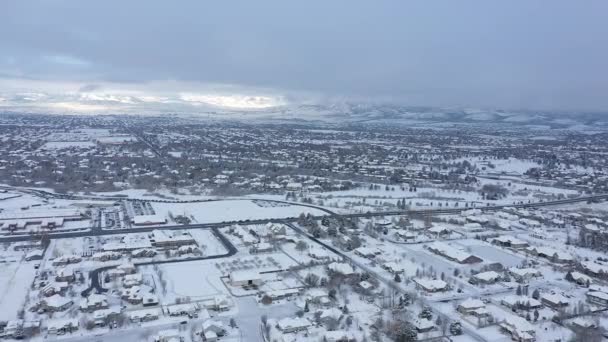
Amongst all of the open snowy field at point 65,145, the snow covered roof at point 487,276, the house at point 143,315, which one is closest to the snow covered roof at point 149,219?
the house at point 143,315

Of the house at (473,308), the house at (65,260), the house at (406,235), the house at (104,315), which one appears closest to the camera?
the house at (104,315)

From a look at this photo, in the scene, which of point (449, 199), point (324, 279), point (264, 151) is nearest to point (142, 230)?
point (324, 279)

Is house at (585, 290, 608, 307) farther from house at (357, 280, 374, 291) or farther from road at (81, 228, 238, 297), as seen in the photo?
road at (81, 228, 238, 297)

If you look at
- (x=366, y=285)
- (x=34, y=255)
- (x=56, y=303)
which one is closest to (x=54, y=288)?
(x=56, y=303)

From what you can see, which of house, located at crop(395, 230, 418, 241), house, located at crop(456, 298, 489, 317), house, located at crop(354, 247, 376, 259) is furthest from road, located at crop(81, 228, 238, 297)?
house, located at crop(456, 298, 489, 317)

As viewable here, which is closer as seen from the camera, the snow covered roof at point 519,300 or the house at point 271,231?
the snow covered roof at point 519,300

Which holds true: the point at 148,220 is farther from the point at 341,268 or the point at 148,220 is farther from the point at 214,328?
the point at 214,328

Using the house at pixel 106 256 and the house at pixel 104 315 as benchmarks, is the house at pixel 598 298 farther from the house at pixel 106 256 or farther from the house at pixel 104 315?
the house at pixel 106 256
